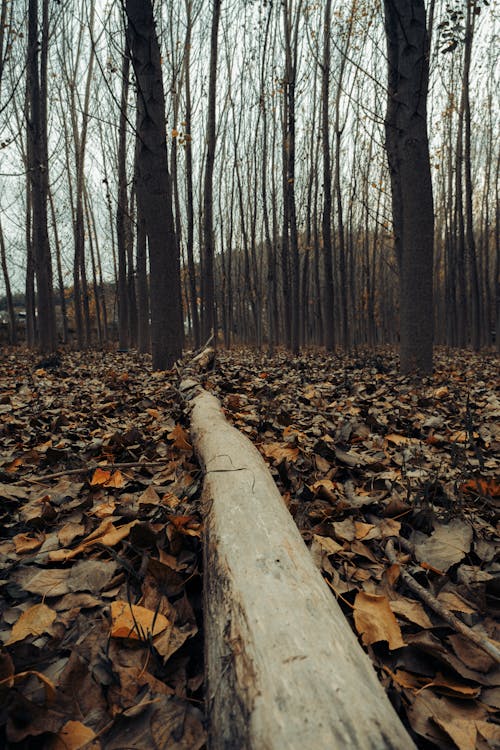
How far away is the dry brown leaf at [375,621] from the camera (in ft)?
3.15

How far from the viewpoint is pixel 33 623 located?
1014 millimetres

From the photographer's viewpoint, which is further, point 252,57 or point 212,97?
point 252,57

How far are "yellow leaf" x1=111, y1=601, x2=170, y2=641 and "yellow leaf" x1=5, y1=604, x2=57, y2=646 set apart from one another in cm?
16

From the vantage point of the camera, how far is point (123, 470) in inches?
78.8

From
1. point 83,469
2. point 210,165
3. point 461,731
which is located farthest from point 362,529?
point 210,165

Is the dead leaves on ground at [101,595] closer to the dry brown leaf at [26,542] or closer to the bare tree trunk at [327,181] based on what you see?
the dry brown leaf at [26,542]

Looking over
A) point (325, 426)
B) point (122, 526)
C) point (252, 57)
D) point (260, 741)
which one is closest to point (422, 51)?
point (325, 426)

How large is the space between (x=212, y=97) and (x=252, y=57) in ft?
11.6

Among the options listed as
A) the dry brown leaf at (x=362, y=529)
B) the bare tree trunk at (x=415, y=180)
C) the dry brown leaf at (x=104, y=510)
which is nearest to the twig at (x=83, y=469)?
the dry brown leaf at (x=104, y=510)

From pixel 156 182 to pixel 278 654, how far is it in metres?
5.18

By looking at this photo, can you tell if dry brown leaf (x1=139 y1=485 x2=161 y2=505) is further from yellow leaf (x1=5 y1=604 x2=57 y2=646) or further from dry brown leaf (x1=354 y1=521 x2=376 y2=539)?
dry brown leaf (x1=354 y1=521 x2=376 y2=539)

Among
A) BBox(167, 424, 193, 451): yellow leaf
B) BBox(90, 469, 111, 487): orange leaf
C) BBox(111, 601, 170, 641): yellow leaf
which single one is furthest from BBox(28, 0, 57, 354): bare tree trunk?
BBox(111, 601, 170, 641): yellow leaf

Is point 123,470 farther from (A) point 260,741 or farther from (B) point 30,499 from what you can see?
(A) point 260,741

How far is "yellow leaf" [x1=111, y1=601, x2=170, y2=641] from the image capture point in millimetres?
954
